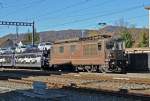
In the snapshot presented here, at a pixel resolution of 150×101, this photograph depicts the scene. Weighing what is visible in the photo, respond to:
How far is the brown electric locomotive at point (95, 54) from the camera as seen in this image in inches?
1331

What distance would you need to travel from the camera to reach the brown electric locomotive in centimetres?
3381

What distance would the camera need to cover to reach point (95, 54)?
34.5m

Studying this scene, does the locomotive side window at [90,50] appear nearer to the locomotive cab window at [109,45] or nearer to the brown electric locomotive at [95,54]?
the brown electric locomotive at [95,54]

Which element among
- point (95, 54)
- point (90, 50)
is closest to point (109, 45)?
point (95, 54)

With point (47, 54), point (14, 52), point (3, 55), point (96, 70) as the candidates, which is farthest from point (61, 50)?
point (3, 55)

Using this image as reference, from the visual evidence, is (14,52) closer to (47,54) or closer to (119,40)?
(47,54)

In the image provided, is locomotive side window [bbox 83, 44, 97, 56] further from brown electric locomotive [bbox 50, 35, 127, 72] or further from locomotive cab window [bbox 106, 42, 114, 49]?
locomotive cab window [bbox 106, 42, 114, 49]

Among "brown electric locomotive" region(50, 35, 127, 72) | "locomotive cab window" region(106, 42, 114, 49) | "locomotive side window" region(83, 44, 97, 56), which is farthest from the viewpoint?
"locomotive side window" region(83, 44, 97, 56)

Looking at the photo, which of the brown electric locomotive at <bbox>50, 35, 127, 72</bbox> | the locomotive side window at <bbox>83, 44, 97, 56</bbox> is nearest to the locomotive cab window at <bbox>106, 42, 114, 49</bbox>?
the brown electric locomotive at <bbox>50, 35, 127, 72</bbox>

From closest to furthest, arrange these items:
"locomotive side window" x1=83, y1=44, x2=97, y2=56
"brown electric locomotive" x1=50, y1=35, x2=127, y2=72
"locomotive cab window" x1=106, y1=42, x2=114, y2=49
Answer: "brown electric locomotive" x1=50, y1=35, x2=127, y2=72, "locomotive cab window" x1=106, y1=42, x2=114, y2=49, "locomotive side window" x1=83, y1=44, x2=97, y2=56

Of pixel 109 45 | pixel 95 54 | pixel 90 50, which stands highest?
pixel 109 45

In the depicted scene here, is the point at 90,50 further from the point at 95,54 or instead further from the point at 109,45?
the point at 109,45

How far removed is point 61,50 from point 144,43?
130 feet

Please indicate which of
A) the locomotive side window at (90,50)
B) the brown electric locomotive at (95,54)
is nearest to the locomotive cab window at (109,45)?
the brown electric locomotive at (95,54)
